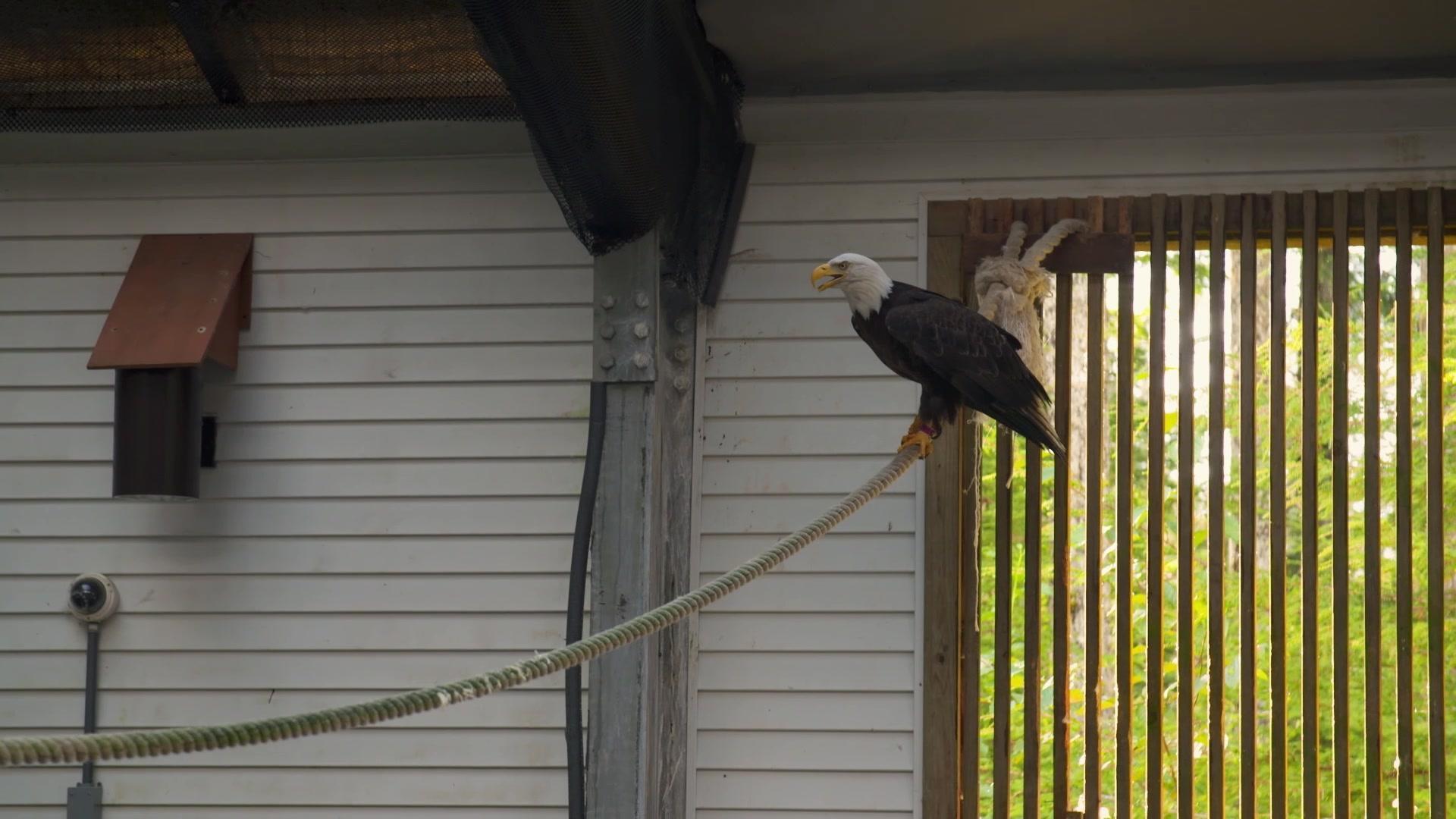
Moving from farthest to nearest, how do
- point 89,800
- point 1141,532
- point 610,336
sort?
point 1141,532, point 89,800, point 610,336

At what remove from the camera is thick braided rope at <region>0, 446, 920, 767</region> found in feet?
5.80

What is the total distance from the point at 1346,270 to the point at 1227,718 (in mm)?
8652

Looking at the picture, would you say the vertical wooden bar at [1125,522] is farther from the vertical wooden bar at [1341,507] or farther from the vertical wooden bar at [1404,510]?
the vertical wooden bar at [1404,510]

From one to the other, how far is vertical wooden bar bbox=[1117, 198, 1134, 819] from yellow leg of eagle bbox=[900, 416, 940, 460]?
1.88ft

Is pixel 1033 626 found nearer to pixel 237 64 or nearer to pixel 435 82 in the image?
pixel 435 82

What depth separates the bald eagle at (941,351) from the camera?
335 centimetres

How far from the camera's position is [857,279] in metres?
3.44

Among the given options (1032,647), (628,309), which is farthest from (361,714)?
(1032,647)

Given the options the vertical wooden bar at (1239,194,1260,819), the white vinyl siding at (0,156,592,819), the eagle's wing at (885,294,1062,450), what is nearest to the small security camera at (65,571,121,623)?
the white vinyl siding at (0,156,592,819)

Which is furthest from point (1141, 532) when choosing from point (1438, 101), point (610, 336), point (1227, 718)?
point (610, 336)

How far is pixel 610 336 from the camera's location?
3.52 meters

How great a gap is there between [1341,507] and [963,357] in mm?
1311

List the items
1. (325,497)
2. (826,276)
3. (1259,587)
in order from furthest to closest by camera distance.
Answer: (1259,587)
(325,497)
(826,276)

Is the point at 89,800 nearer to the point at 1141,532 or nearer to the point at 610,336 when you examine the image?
the point at 610,336
